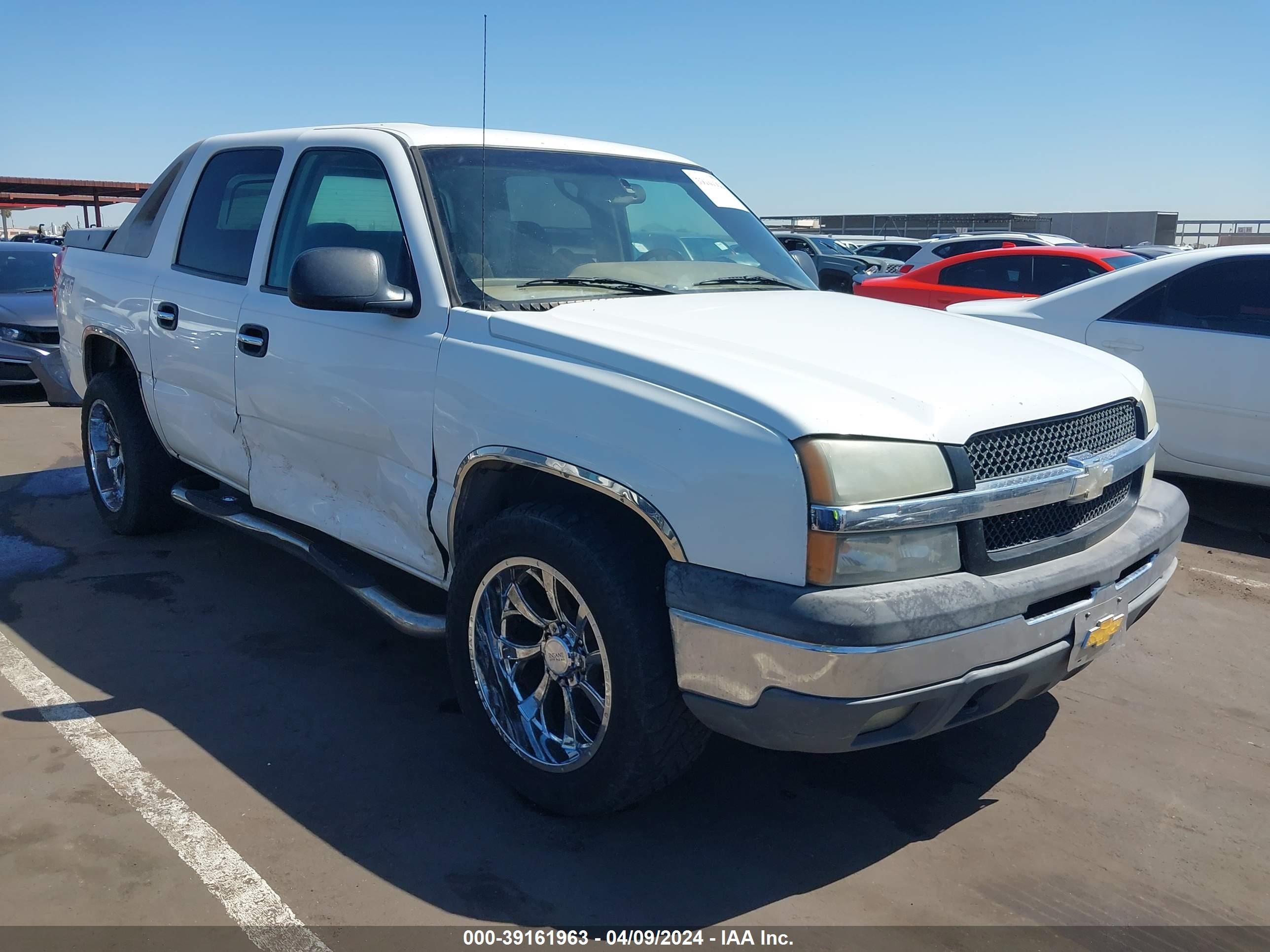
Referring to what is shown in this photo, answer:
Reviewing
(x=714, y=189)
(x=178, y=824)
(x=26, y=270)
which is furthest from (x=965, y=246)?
(x=178, y=824)

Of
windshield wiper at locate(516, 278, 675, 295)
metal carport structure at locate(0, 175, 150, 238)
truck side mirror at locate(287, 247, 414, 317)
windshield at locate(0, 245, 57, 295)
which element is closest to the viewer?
truck side mirror at locate(287, 247, 414, 317)

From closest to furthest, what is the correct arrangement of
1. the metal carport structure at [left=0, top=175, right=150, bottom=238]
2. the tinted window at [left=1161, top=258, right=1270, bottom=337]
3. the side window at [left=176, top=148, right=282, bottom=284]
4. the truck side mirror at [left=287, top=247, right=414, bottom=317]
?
the truck side mirror at [left=287, top=247, right=414, bottom=317], the side window at [left=176, top=148, right=282, bottom=284], the tinted window at [left=1161, top=258, right=1270, bottom=337], the metal carport structure at [left=0, top=175, right=150, bottom=238]

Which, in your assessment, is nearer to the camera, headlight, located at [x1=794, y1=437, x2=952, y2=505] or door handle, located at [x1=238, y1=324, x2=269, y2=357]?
headlight, located at [x1=794, y1=437, x2=952, y2=505]

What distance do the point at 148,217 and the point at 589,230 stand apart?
263cm

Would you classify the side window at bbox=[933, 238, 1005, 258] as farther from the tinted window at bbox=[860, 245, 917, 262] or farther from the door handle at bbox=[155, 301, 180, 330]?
the door handle at bbox=[155, 301, 180, 330]

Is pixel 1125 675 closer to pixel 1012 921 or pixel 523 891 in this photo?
pixel 1012 921

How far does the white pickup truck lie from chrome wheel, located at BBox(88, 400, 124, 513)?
1264 mm

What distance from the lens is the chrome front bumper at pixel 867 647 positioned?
241cm

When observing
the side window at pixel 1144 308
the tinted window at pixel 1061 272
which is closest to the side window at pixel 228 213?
the side window at pixel 1144 308

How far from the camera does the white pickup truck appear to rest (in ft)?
8.13

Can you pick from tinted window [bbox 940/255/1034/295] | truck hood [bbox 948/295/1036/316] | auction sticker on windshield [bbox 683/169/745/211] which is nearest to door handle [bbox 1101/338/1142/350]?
truck hood [bbox 948/295/1036/316]

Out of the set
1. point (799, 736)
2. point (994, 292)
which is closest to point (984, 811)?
point (799, 736)

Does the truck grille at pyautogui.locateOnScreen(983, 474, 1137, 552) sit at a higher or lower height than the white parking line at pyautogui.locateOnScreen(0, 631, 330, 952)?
higher

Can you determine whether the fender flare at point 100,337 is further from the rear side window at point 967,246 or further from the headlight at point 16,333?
the rear side window at point 967,246
